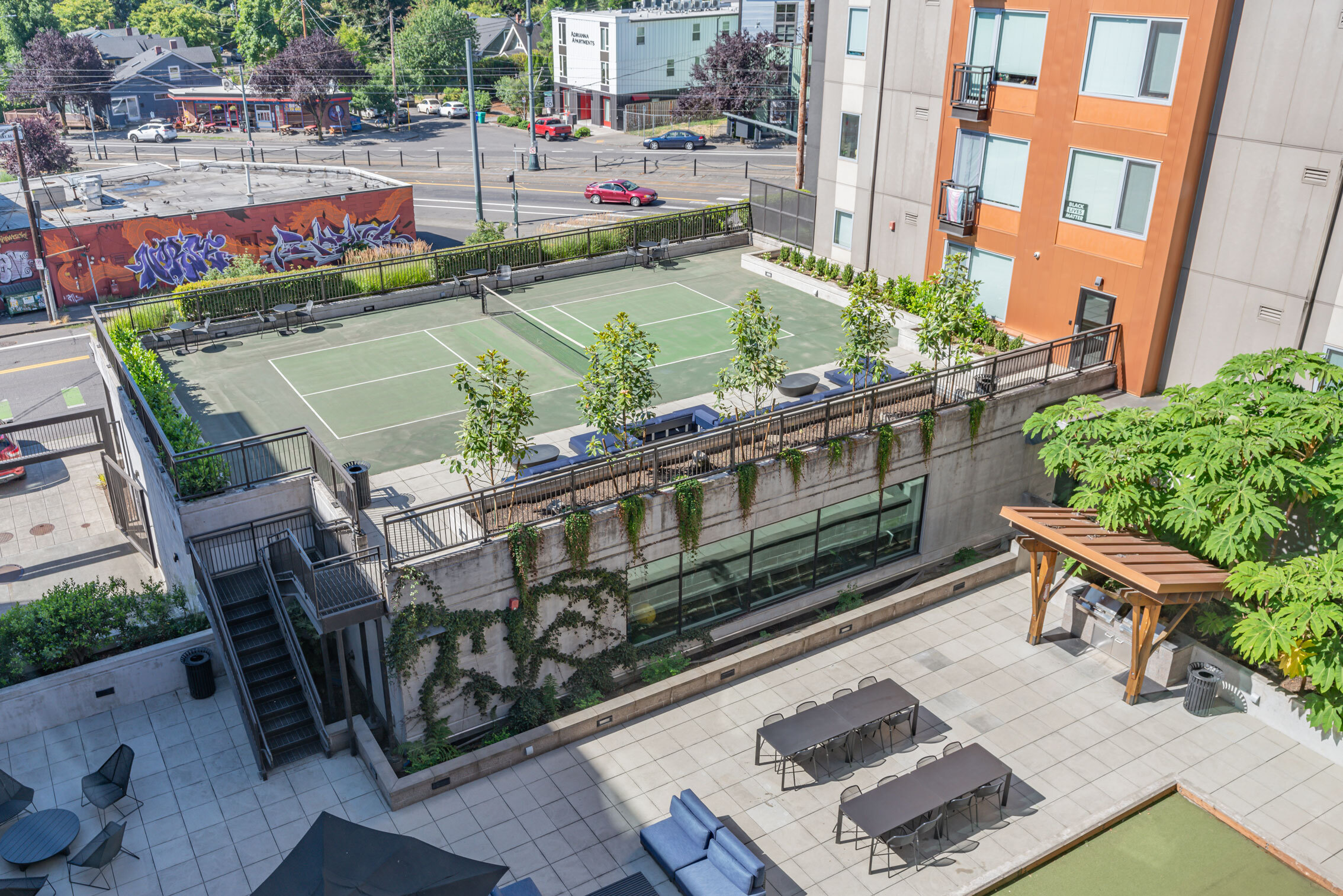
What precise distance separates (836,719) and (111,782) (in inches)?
475

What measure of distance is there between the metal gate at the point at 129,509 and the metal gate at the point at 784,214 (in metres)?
21.8

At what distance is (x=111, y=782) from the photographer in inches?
663

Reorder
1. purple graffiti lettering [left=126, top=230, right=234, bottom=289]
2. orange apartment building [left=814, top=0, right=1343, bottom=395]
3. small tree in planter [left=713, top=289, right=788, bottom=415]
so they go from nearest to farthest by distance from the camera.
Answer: orange apartment building [left=814, top=0, right=1343, bottom=395], small tree in planter [left=713, top=289, right=788, bottom=415], purple graffiti lettering [left=126, top=230, right=234, bottom=289]

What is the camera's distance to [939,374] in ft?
75.9

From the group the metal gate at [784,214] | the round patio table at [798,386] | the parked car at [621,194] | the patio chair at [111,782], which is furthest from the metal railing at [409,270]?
the parked car at [621,194]

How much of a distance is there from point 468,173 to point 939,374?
6156 centimetres

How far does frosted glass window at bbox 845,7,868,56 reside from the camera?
30.7m

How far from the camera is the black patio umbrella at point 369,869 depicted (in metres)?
13.4

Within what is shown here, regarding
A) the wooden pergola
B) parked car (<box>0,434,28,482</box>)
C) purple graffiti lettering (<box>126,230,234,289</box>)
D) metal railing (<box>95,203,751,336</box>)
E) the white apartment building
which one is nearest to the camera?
the wooden pergola

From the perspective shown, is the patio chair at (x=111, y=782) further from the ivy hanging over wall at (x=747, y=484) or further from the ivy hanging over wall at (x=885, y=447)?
the ivy hanging over wall at (x=885, y=447)

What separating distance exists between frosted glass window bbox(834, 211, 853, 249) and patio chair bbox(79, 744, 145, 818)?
81.2 feet

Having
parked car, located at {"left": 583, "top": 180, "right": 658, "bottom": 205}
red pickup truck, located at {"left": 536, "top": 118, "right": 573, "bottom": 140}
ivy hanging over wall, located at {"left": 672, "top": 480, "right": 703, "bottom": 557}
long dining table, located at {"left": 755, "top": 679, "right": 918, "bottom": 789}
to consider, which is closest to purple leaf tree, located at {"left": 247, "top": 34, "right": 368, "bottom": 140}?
red pickup truck, located at {"left": 536, "top": 118, "right": 573, "bottom": 140}

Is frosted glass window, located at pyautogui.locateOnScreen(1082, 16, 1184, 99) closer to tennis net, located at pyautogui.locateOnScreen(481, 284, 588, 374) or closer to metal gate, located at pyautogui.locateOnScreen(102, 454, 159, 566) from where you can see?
tennis net, located at pyautogui.locateOnScreen(481, 284, 588, 374)

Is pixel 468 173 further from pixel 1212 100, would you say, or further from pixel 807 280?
pixel 1212 100
